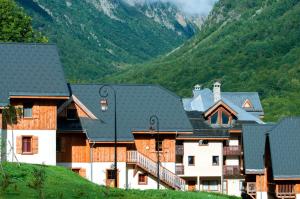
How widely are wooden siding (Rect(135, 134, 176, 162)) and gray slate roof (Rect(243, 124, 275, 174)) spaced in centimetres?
734

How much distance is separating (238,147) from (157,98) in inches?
363

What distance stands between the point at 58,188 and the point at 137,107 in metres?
26.4

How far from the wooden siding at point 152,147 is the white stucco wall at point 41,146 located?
31.4ft

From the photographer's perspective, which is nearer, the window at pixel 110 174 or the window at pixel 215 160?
the window at pixel 110 174

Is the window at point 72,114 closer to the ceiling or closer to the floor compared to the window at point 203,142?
closer to the ceiling

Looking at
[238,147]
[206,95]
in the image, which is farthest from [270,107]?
[238,147]

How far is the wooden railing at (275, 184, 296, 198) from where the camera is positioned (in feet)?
214

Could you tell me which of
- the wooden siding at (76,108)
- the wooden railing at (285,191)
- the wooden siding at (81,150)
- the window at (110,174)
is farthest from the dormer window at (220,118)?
the wooden siding at (76,108)

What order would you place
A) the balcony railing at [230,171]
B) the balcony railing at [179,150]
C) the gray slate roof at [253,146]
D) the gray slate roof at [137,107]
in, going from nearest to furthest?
the gray slate roof at [137,107] < the gray slate roof at [253,146] < the balcony railing at [179,150] < the balcony railing at [230,171]

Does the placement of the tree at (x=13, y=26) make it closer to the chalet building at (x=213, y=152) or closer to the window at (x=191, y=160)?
the chalet building at (x=213, y=152)

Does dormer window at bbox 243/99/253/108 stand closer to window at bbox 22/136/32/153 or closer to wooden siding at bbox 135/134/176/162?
wooden siding at bbox 135/134/176/162

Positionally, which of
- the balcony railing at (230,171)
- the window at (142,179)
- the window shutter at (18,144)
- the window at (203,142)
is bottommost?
the window at (142,179)

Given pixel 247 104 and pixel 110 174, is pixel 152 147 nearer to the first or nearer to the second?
pixel 110 174

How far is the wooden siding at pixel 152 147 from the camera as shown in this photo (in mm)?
65500
